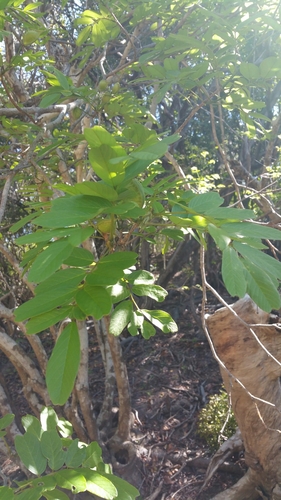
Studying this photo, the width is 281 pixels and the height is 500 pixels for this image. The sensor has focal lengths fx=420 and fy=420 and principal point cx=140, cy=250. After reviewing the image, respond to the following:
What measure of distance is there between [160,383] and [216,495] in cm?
164

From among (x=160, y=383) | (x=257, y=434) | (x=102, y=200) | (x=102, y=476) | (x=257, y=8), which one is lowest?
(x=160, y=383)

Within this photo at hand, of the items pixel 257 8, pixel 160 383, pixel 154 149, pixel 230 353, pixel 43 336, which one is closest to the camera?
pixel 154 149

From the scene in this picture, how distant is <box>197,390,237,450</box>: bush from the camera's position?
3373 millimetres

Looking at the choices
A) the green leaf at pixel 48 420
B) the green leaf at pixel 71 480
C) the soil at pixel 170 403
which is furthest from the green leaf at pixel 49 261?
the soil at pixel 170 403

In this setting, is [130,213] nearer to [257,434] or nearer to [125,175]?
[125,175]

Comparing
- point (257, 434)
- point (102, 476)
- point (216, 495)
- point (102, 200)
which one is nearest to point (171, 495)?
point (216, 495)

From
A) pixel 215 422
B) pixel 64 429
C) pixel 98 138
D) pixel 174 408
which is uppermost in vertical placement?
pixel 98 138

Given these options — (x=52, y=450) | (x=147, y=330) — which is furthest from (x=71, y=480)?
(x=147, y=330)

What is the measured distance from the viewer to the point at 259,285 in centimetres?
86

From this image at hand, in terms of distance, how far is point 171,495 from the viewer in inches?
117

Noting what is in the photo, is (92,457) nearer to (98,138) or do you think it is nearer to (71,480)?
(71,480)

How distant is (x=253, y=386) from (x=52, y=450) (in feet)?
5.32

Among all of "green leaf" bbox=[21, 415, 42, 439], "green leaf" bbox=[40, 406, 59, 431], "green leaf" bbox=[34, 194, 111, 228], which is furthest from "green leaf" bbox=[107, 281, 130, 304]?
"green leaf" bbox=[40, 406, 59, 431]

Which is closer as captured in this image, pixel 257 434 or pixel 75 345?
pixel 75 345
